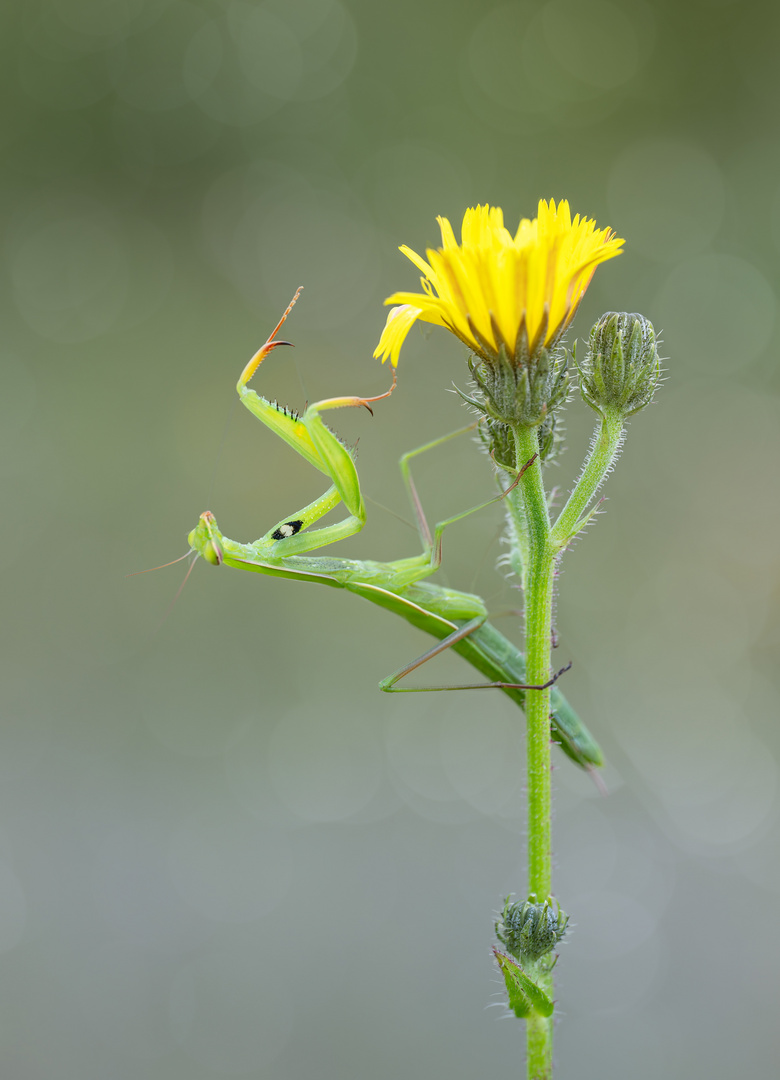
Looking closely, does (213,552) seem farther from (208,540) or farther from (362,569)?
(362,569)

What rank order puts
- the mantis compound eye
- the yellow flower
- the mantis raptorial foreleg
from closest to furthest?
the yellow flower
the mantis raptorial foreleg
the mantis compound eye

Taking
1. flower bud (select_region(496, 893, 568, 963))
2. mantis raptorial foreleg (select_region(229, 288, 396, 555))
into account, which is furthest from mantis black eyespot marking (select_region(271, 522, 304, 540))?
flower bud (select_region(496, 893, 568, 963))

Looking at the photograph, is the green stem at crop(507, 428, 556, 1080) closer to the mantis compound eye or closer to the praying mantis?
the praying mantis

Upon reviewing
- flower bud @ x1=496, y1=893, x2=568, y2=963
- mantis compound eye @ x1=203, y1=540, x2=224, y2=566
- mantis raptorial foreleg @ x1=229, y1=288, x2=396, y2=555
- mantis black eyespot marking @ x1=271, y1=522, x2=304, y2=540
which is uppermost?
mantis raptorial foreleg @ x1=229, y1=288, x2=396, y2=555

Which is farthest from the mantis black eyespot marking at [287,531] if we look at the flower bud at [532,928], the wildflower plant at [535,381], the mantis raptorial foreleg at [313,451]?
the flower bud at [532,928]

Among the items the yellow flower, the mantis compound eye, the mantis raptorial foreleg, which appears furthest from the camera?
the mantis compound eye

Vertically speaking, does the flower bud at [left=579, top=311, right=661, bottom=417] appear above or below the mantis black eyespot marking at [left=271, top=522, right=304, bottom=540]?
above

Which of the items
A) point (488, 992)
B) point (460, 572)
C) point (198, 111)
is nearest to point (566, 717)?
point (488, 992)
